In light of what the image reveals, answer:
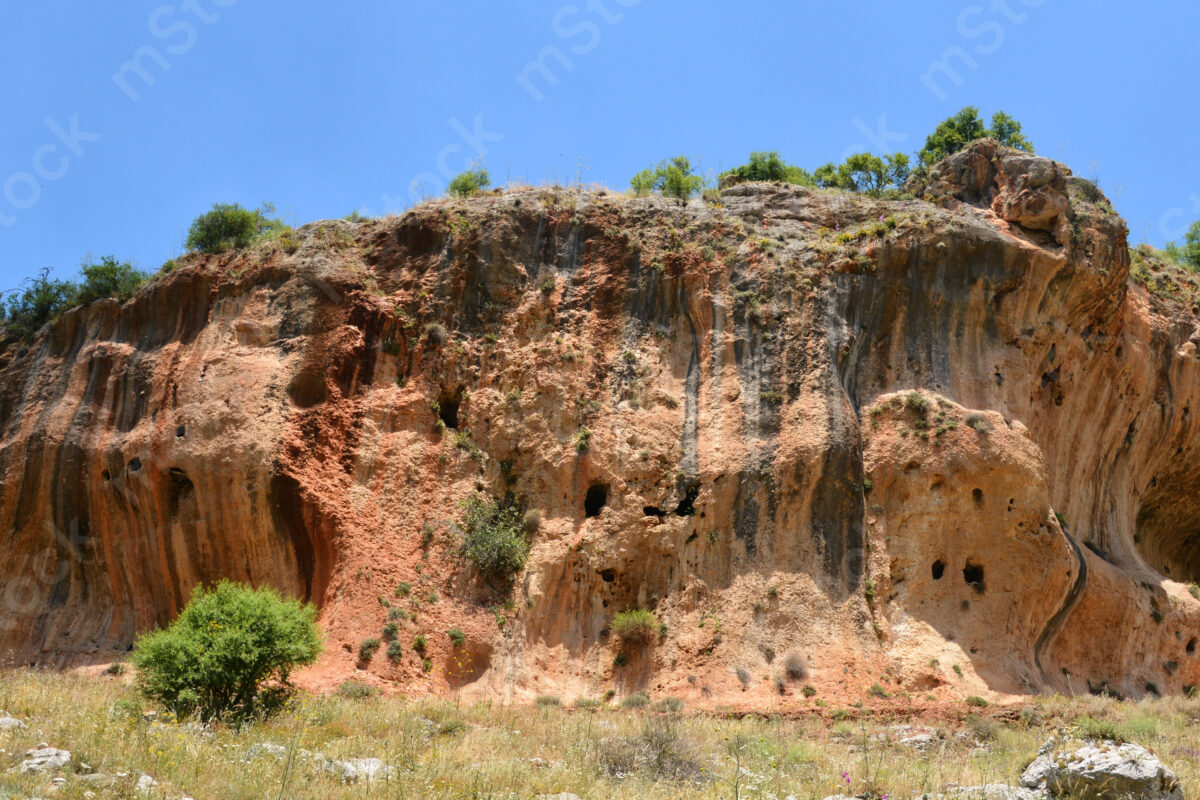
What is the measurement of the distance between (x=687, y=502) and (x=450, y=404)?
5.31 metres

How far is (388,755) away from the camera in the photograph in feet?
41.0

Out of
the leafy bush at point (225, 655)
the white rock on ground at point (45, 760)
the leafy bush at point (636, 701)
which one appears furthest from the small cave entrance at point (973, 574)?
the white rock on ground at point (45, 760)

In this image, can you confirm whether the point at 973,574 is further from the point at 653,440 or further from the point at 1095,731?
the point at 1095,731

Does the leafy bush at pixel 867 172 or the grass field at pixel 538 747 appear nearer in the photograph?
the grass field at pixel 538 747

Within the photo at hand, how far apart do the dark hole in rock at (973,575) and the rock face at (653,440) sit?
0.04m

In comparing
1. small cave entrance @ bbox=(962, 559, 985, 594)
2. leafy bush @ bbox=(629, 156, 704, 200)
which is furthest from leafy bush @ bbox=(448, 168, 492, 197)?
small cave entrance @ bbox=(962, 559, 985, 594)


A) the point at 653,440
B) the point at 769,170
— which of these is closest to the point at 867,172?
the point at 769,170

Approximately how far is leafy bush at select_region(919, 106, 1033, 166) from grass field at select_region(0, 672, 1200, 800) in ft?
85.3

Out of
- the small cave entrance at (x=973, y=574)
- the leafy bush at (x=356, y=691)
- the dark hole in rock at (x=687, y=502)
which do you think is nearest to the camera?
the leafy bush at (x=356, y=691)

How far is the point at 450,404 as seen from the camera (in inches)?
878

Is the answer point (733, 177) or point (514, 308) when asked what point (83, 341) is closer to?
point (514, 308)

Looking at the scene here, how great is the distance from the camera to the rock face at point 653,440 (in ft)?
63.7

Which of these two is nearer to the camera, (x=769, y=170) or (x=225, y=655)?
(x=225, y=655)

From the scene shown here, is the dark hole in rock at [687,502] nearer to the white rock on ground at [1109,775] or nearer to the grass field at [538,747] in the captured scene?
the grass field at [538,747]
